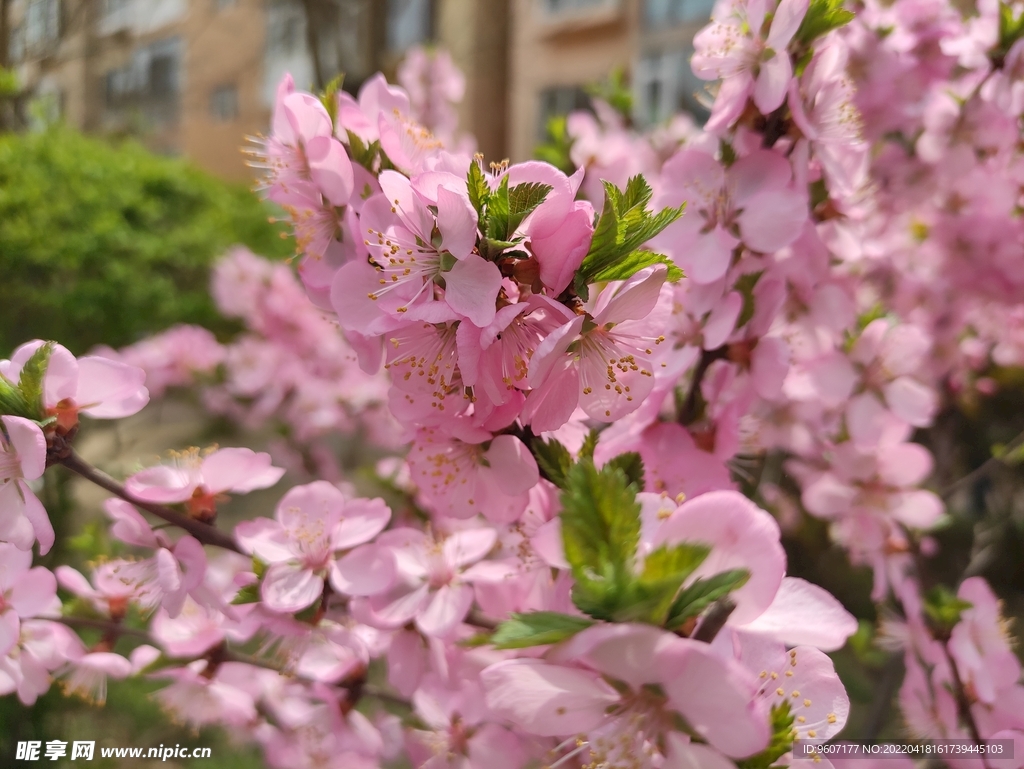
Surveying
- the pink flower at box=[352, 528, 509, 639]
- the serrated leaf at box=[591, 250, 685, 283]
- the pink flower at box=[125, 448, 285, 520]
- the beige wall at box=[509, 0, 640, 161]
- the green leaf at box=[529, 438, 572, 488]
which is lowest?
the pink flower at box=[352, 528, 509, 639]

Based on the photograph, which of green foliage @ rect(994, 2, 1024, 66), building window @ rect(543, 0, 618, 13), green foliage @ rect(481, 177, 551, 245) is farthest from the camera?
building window @ rect(543, 0, 618, 13)

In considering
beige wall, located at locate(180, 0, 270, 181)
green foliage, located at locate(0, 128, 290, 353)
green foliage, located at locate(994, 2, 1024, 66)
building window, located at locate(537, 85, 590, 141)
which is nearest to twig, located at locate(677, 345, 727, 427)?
green foliage, located at locate(994, 2, 1024, 66)

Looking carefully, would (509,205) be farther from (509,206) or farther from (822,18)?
(822,18)

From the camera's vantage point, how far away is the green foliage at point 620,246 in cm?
51

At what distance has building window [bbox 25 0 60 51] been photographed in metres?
2.40

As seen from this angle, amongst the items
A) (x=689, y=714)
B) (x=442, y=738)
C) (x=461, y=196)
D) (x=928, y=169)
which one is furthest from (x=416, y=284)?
(x=928, y=169)

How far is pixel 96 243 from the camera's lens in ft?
7.73

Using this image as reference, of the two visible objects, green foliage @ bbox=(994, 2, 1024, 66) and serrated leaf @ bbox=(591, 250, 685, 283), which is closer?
serrated leaf @ bbox=(591, 250, 685, 283)

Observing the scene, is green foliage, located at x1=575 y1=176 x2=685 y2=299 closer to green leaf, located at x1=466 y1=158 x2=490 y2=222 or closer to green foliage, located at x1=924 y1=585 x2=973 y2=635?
green leaf, located at x1=466 y1=158 x2=490 y2=222

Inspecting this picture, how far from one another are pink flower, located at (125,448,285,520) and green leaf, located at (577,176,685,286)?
0.46 metres

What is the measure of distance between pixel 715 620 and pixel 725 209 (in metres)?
0.53

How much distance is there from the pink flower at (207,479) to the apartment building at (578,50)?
5.77 metres

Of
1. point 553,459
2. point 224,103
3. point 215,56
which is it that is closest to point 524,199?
point 553,459

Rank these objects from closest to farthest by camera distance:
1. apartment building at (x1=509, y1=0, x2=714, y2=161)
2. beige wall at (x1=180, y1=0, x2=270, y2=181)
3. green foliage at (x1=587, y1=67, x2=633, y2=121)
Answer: green foliage at (x1=587, y1=67, x2=633, y2=121), beige wall at (x1=180, y1=0, x2=270, y2=181), apartment building at (x1=509, y1=0, x2=714, y2=161)
